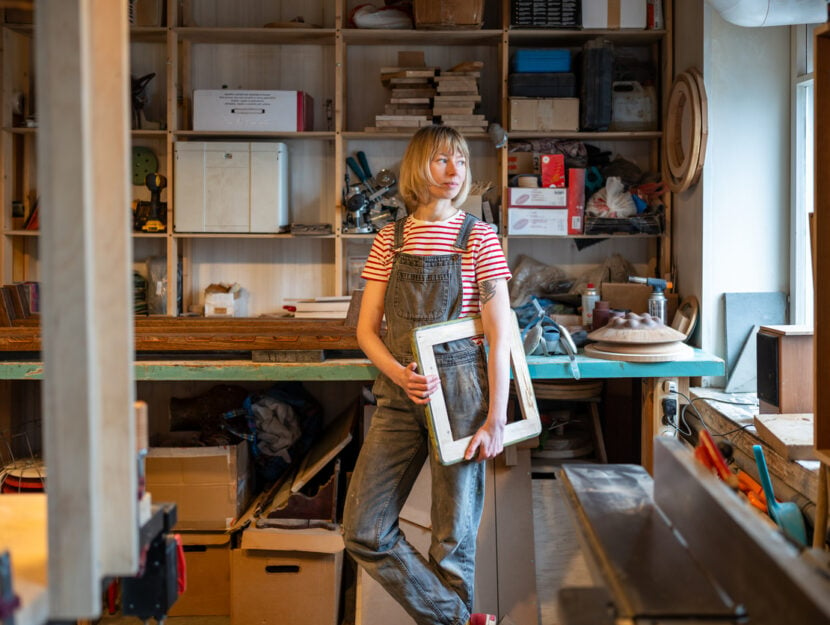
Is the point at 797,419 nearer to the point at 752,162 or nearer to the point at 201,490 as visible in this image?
the point at 752,162

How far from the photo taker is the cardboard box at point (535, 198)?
177 inches

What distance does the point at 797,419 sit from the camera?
297cm

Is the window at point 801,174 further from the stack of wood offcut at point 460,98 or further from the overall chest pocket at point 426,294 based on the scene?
the overall chest pocket at point 426,294

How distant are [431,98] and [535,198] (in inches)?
29.1

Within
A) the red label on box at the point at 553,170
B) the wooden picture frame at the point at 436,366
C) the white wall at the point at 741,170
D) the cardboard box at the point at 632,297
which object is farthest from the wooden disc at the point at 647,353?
the red label on box at the point at 553,170

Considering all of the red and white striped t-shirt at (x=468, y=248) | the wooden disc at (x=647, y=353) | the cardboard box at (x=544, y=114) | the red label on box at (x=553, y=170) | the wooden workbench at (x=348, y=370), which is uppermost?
the cardboard box at (x=544, y=114)

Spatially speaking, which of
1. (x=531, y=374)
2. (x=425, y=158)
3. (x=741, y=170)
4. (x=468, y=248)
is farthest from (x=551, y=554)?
(x=741, y=170)

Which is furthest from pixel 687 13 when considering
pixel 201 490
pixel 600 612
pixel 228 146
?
pixel 600 612

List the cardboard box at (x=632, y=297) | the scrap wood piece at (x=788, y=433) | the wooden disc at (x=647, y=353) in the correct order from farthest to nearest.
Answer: the cardboard box at (x=632, y=297), the wooden disc at (x=647, y=353), the scrap wood piece at (x=788, y=433)

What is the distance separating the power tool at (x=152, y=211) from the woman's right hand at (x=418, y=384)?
7.73 feet

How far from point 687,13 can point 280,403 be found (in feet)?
8.58

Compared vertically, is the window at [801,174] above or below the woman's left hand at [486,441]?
above

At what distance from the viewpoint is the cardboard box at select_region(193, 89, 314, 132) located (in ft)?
14.9

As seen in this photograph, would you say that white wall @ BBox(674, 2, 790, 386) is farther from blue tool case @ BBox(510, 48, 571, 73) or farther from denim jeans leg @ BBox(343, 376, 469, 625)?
denim jeans leg @ BBox(343, 376, 469, 625)
